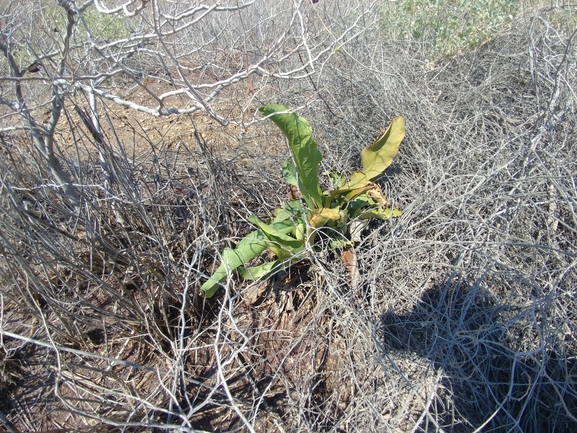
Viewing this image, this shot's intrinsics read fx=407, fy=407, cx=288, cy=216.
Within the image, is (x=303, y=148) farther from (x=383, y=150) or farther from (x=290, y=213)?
(x=383, y=150)

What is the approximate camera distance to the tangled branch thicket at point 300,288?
4.35 feet

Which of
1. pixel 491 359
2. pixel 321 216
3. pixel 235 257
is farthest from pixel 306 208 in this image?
pixel 491 359

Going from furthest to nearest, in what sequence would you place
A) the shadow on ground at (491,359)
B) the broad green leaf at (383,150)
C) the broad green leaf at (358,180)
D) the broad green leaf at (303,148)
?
the broad green leaf at (358,180), the broad green leaf at (383,150), the broad green leaf at (303,148), the shadow on ground at (491,359)

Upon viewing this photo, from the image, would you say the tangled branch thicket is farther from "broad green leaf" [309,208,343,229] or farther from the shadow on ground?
"broad green leaf" [309,208,343,229]

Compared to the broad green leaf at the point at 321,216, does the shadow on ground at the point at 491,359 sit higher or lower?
lower

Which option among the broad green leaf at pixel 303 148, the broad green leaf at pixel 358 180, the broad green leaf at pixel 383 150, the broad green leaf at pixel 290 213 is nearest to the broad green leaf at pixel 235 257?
the broad green leaf at pixel 290 213

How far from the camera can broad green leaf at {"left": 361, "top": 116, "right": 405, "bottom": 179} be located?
1749 millimetres

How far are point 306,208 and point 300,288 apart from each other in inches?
13.7

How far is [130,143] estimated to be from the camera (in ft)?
8.29

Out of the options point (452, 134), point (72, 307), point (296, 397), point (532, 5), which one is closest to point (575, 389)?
point (296, 397)

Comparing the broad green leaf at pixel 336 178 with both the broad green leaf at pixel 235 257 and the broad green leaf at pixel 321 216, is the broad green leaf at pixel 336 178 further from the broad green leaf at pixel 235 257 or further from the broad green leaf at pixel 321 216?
the broad green leaf at pixel 235 257

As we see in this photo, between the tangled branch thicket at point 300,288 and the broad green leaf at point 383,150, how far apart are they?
159mm

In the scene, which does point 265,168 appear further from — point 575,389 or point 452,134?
point 575,389

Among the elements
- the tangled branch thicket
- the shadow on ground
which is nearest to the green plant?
the tangled branch thicket
